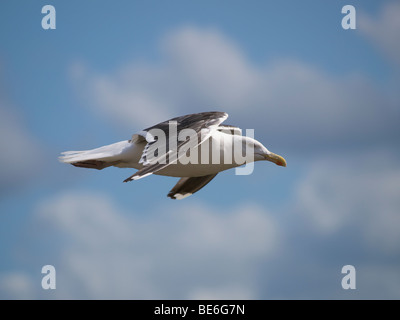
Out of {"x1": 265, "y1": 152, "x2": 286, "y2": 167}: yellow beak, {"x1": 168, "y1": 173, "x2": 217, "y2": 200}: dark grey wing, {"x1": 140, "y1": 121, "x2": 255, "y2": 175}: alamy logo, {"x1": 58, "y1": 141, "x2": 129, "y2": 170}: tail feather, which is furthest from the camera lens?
{"x1": 168, "y1": 173, "x2": 217, "y2": 200}: dark grey wing

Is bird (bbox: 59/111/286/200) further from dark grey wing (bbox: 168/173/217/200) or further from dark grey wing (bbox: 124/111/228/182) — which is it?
dark grey wing (bbox: 168/173/217/200)

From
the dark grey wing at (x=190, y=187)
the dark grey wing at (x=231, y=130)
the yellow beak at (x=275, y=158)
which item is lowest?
the dark grey wing at (x=190, y=187)

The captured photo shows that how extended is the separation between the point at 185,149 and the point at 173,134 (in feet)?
2.20

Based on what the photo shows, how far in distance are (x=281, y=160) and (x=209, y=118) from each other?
2.26 metres

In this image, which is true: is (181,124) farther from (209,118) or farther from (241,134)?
(241,134)

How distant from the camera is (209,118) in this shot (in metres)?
13.4

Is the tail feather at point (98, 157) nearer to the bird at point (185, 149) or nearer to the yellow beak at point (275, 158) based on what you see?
the bird at point (185, 149)

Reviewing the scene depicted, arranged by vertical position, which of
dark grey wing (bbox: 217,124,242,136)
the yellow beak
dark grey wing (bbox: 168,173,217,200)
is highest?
dark grey wing (bbox: 217,124,242,136)

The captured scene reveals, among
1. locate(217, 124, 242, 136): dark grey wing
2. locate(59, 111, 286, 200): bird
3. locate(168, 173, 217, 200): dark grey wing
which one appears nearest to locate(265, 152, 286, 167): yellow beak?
locate(59, 111, 286, 200): bird

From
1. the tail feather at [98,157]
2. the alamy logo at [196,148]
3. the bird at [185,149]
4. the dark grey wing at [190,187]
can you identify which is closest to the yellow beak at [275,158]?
the bird at [185,149]

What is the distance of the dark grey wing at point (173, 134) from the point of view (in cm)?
1187

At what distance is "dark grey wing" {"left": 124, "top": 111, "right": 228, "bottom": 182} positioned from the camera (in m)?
11.9

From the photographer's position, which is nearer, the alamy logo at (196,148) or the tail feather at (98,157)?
the alamy logo at (196,148)
